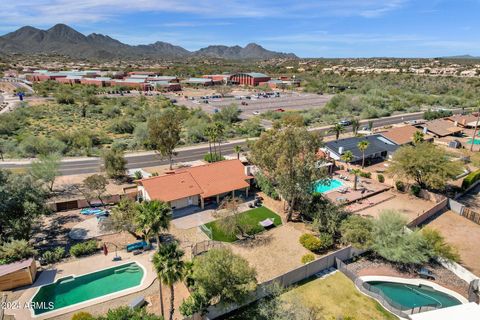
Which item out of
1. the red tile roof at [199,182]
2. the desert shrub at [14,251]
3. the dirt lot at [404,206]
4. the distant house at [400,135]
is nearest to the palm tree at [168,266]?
the desert shrub at [14,251]

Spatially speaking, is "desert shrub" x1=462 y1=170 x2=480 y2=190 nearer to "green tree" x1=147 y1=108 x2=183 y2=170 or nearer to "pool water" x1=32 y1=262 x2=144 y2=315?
"green tree" x1=147 y1=108 x2=183 y2=170

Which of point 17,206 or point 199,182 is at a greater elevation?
point 17,206

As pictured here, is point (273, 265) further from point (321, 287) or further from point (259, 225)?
point (259, 225)

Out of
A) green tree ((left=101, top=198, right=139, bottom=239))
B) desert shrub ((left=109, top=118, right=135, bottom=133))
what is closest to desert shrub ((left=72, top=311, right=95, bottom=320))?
green tree ((left=101, top=198, right=139, bottom=239))

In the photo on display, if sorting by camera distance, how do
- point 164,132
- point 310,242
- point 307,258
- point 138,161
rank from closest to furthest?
point 307,258 → point 310,242 → point 164,132 → point 138,161

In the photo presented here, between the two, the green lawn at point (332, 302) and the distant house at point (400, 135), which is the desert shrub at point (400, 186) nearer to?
the distant house at point (400, 135)

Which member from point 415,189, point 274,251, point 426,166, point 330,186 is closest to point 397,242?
point 274,251

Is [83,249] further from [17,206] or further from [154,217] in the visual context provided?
[154,217]
